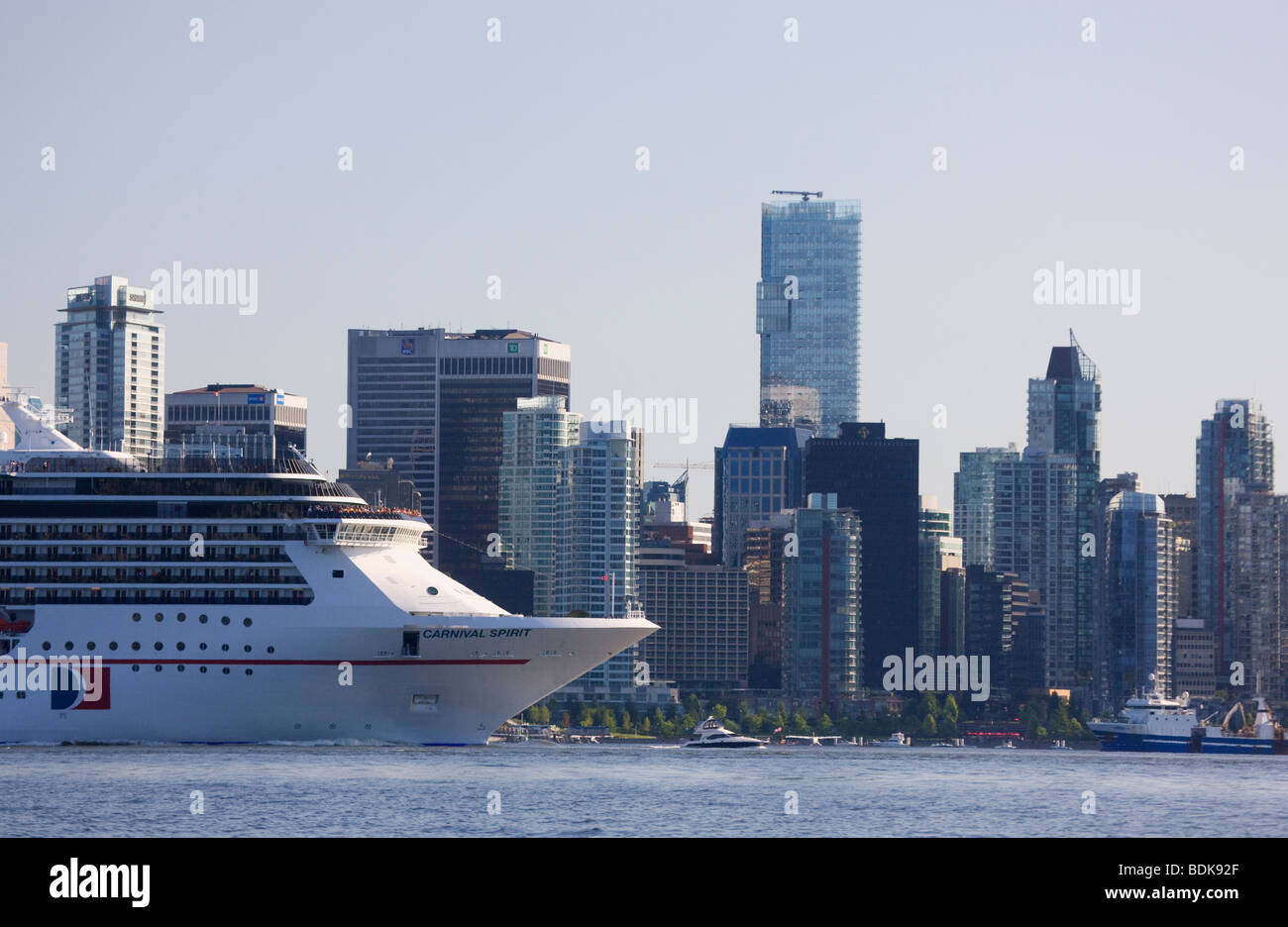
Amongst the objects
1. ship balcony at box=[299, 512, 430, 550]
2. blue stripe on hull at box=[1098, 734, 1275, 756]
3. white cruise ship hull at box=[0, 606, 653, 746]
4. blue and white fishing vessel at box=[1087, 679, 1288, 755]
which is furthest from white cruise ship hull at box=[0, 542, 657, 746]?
blue and white fishing vessel at box=[1087, 679, 1288, 755]

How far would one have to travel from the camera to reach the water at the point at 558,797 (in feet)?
189

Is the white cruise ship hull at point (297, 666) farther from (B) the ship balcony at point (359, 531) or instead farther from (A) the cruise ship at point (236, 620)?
(B) the ship balcony at point (359, 531)

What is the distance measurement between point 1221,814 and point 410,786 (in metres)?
28.9

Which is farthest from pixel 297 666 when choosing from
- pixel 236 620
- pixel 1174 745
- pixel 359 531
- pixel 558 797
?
pixel 1174 745

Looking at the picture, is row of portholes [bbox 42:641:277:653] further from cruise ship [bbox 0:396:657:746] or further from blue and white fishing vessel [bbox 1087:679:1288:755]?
blue and white fishing vessel [bbox 1087:679:1288:755]

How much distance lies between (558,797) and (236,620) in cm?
2847

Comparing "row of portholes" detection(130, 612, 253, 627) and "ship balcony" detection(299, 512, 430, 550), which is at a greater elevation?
"ship balcony" detection(299, 512, 430, 550)

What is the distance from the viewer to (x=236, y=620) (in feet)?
300

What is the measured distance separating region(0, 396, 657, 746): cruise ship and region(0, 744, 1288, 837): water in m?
2.01

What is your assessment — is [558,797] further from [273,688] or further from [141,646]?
[141,646]

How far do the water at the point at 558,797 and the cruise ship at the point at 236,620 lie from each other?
6.60ft

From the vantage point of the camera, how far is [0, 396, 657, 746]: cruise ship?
90.7 meters

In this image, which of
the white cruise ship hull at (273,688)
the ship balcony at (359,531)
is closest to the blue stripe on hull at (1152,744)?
the white cruise ship hull at (273,688)
